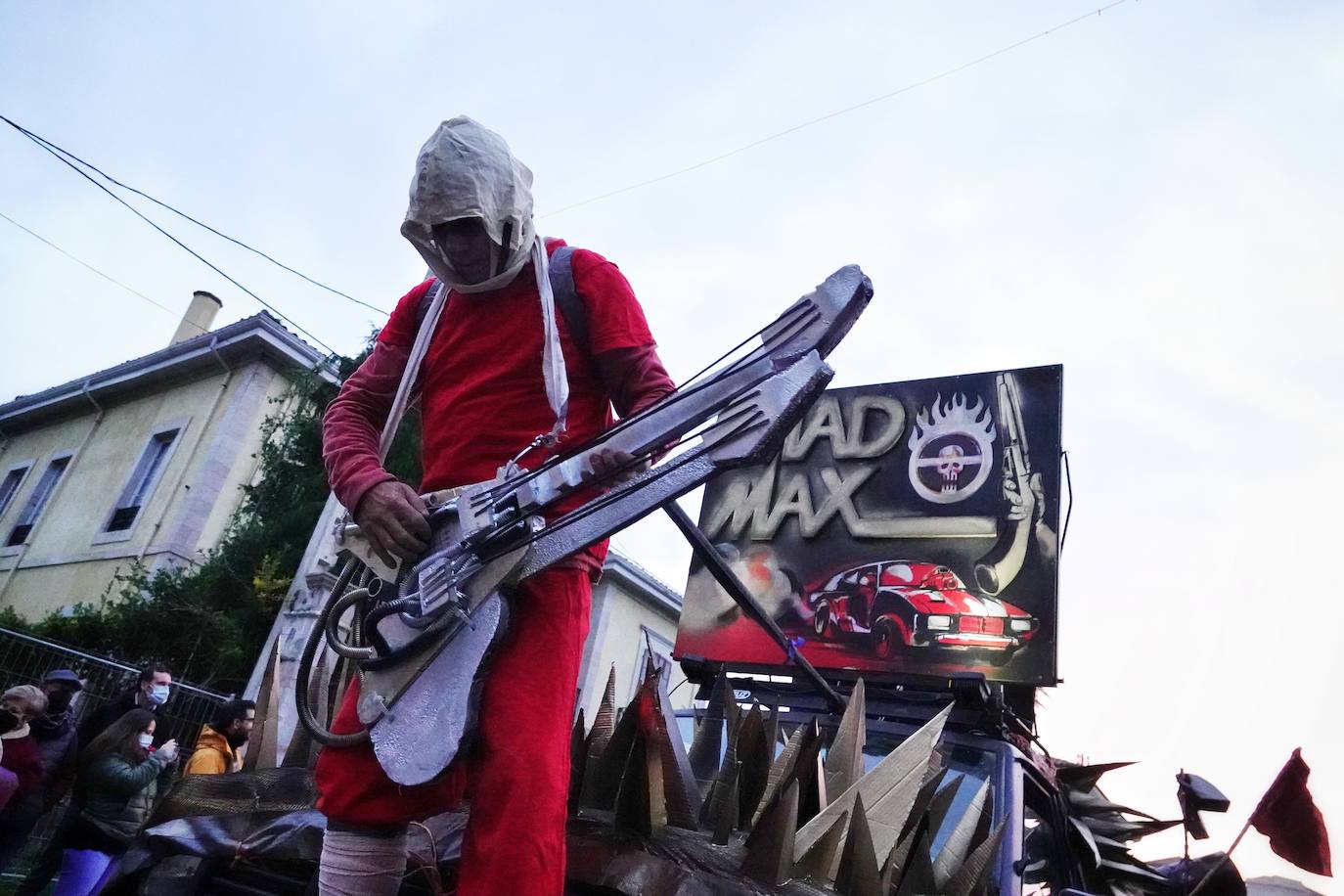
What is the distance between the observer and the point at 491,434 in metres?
1.91

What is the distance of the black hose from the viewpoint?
168 cm

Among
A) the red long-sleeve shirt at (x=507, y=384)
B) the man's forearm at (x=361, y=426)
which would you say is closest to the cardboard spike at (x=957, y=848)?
the red long-sleeve shirt at (x=507, y=384)

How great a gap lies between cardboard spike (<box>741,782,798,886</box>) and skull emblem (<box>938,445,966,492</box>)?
17.2 ft

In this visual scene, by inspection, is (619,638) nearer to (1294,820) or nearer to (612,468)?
(1294,820)

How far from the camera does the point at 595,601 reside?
1659 centimetres

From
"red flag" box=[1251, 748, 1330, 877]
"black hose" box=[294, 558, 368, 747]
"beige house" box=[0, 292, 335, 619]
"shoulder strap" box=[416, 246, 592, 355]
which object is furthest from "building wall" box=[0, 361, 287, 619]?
"red flag" box=[1251, 748, 1330, 877]

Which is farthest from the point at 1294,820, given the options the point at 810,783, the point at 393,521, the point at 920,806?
the point at 393,521

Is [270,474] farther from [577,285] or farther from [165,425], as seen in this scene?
[577,285]

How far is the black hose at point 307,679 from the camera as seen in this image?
1676 millimetres

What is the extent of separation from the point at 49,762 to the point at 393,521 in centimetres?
487

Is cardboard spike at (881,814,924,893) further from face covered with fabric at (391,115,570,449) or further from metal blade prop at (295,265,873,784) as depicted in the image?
face covered with fabric at (391,115,570,449)

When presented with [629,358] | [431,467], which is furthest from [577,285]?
[431,467]

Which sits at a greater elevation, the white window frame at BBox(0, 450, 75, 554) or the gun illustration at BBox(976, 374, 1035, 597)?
the white window frame at BBox(0, 450, 75, 554)

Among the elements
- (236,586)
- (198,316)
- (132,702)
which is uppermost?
(198,316)
